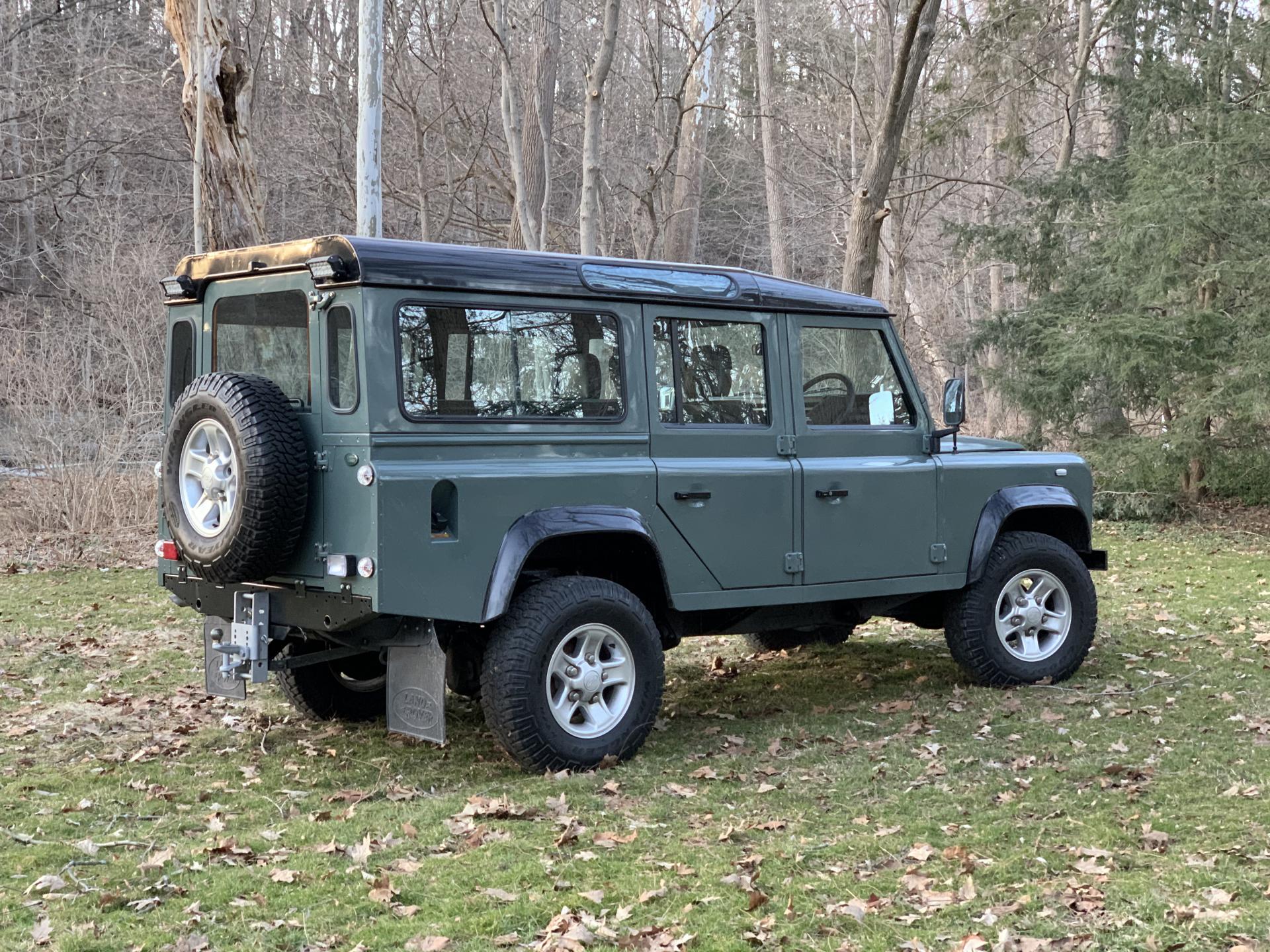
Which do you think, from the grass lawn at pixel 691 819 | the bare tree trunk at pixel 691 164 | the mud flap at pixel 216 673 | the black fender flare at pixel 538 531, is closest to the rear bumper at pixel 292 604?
the mud flap at pixel 216 673

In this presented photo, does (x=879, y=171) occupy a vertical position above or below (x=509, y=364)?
above

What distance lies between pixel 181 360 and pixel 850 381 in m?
3.54

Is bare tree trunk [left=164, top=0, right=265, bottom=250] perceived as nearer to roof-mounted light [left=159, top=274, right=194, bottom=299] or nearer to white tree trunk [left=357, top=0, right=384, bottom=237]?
white tree trunk [left=357, top=0, right=384, bottom=237]

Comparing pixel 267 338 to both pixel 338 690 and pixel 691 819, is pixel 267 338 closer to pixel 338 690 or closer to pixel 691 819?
pixel 338 690

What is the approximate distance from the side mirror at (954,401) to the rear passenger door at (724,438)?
93 cm

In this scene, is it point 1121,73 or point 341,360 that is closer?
point 341,360

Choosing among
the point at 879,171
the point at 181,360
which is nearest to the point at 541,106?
the point at 879,171

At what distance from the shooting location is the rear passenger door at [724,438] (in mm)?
6492

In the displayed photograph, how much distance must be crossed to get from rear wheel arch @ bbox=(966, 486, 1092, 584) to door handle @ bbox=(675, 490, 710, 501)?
6.51 ft

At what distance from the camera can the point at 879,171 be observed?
15.6 m

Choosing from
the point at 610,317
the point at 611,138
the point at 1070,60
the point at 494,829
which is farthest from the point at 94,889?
the point at 611,138

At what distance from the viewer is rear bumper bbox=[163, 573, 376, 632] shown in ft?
18.3

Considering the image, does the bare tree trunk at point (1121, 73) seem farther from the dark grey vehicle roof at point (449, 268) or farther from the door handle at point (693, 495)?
the door handle at point (693, 495)

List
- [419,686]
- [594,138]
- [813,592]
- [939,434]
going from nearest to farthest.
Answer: [419,686] → [813,592] → [939,434] → [594,138]
